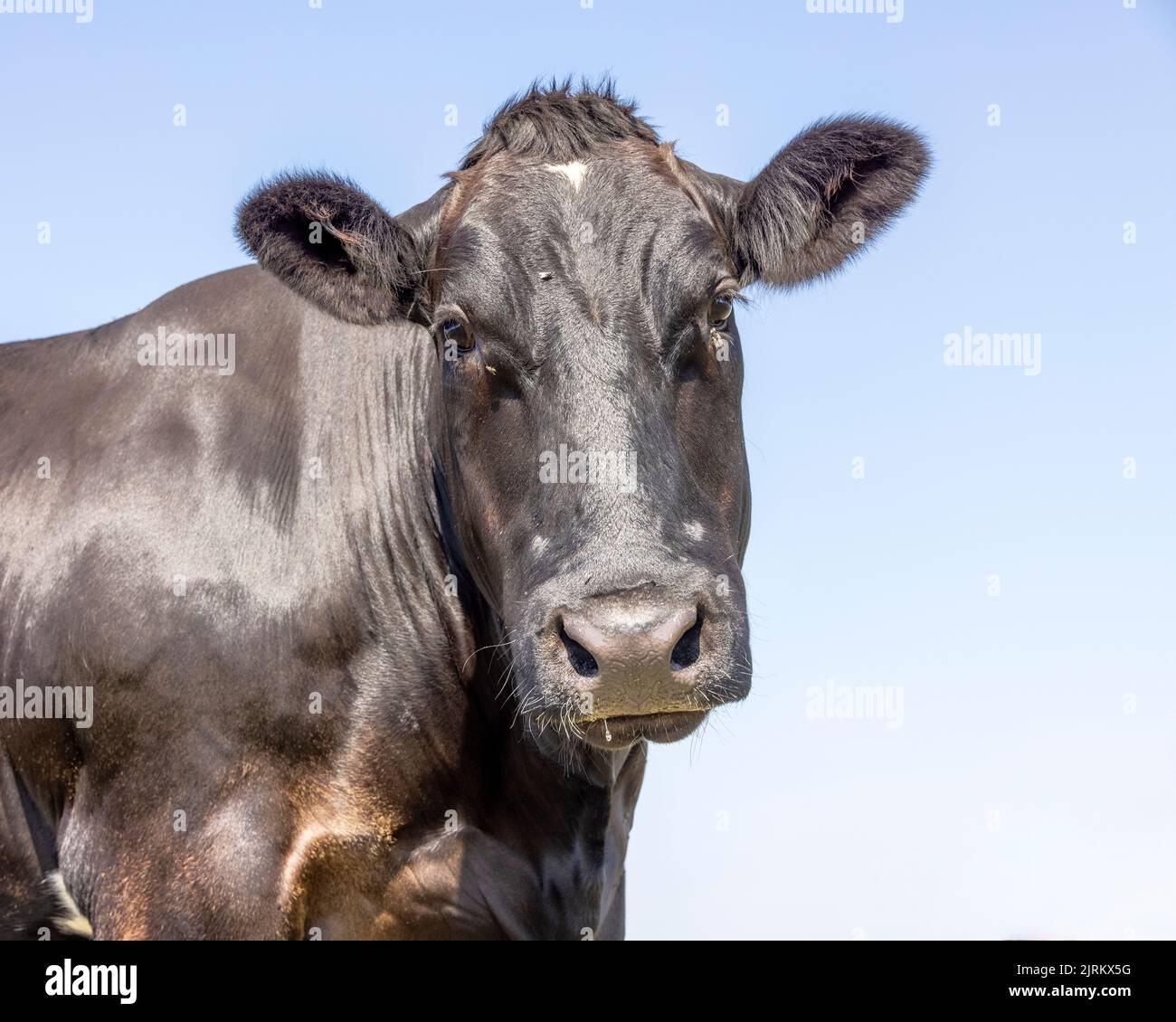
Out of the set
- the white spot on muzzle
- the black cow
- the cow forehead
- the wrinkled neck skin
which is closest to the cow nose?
the black cow

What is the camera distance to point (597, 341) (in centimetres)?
657

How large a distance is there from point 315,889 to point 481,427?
2.40 metres

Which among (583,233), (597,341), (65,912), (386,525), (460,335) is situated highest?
(583,233)

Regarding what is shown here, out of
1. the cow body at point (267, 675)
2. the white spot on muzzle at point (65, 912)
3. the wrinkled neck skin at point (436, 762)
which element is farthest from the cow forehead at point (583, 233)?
the white spot on muzzle at point (65, 912)

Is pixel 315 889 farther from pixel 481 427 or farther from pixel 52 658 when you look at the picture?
pixel 481 427

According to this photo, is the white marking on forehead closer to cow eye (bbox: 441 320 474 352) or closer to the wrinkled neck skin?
cow eye (bbox: 441 320 474 352)

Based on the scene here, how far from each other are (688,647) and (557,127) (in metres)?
3.12

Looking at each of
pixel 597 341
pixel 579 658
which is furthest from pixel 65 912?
pixel 597 341

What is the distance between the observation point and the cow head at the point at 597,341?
6012 mm

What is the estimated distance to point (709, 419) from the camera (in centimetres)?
702

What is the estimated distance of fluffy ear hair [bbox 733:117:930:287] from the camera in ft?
25.2

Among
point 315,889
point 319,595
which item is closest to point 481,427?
point 319,595

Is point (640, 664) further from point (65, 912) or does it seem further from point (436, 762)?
point (65, 912)

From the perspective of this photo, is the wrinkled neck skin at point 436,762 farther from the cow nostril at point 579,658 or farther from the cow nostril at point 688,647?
the cow nostril at point 688,647
